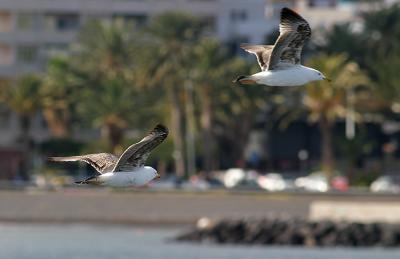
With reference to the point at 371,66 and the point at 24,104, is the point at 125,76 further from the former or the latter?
the point at 371,66

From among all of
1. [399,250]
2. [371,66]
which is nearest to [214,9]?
[371,66]

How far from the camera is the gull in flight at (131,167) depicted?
51.5 feet

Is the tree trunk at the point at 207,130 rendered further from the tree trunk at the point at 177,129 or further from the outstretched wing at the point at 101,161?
the outstretched wing at the point at 101,161

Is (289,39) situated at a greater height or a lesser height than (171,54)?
greater

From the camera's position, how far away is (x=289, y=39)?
16656 mm

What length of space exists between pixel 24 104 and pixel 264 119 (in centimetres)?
2192

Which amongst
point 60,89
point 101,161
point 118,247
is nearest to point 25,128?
point 60,89

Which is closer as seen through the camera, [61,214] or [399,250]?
[399,250]

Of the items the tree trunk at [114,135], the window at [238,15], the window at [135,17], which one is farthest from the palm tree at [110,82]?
the window at [238,15]

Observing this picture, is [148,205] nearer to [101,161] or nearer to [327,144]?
[327,144]

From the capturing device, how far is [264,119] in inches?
4828

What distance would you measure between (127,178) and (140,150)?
343 millimetres

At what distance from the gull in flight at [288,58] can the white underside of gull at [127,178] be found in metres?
1.47

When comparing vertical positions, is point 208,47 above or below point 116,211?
above
